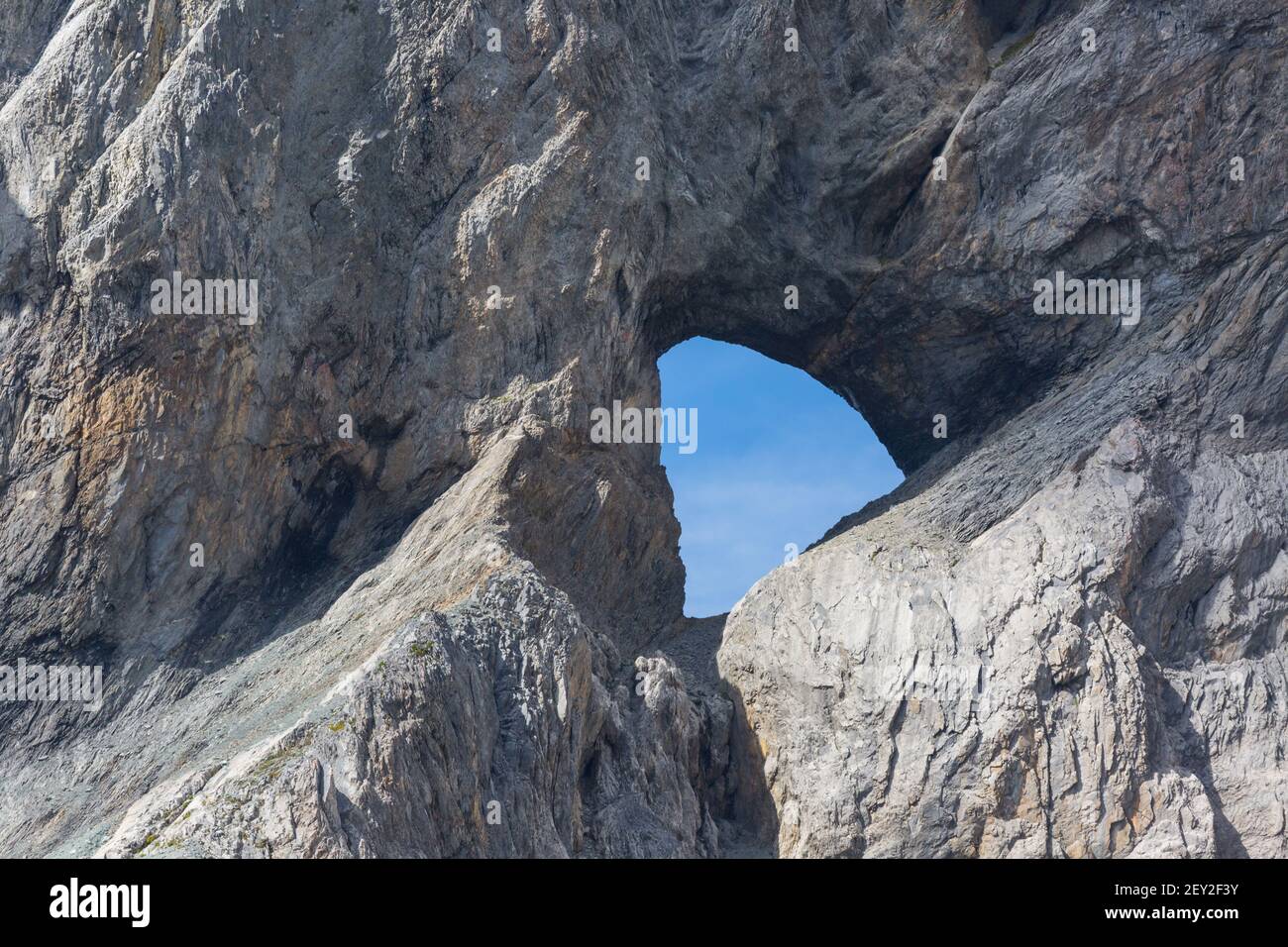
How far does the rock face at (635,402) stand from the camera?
3697 centimetres

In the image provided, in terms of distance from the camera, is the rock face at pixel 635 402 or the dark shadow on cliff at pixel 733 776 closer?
the rock face at pixel 635 402

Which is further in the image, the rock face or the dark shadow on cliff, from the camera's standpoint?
the dark shadow on cliff

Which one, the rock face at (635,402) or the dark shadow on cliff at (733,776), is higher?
the rock face at (635,402)

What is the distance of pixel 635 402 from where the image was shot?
4506cm

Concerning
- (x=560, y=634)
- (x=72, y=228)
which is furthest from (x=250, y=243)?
(x=560, y=634)

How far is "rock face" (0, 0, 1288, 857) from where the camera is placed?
37.0 metres

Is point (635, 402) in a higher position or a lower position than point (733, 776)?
higher

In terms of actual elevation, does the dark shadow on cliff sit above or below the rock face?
below

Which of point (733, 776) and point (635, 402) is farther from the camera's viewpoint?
point (635, 402)
